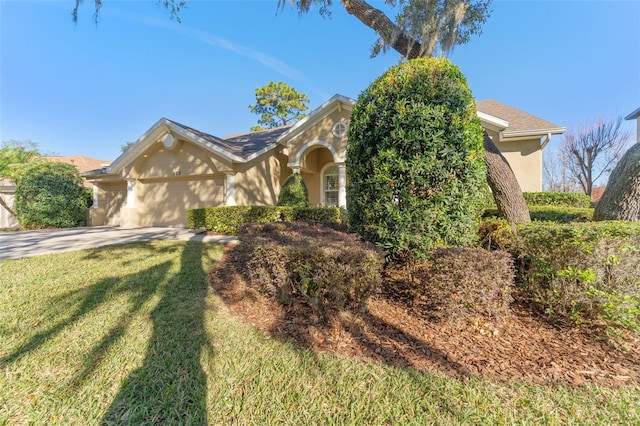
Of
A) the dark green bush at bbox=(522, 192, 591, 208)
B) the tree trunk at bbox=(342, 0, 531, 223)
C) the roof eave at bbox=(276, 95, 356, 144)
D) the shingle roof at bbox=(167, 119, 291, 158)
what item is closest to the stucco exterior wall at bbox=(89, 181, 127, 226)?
the shingle roof at bbox=(167, 119, 291, 158)

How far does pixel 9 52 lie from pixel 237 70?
8.82 metres

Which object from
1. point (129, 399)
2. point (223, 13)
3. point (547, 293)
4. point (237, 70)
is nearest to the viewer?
point (129, 399)

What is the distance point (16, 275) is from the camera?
14.8 feet

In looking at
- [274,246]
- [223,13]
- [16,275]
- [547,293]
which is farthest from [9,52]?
[547,293]

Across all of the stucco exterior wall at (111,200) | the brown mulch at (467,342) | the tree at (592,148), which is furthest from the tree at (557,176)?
the stucco exterior wall at (111,200)

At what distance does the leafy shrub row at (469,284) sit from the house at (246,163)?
7944 millimetres

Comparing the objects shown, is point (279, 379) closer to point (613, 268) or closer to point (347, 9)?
point (613, 268)

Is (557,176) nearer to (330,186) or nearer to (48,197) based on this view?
(330,186)

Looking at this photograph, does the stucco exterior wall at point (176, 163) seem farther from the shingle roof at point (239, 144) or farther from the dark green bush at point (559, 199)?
the dark green bush at point (559, 199)

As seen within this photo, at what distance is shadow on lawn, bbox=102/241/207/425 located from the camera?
6.27ft

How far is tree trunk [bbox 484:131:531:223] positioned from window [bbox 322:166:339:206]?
8475mm

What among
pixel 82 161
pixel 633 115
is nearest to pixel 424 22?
pixel 633 115

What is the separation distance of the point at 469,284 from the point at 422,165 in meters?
1.68

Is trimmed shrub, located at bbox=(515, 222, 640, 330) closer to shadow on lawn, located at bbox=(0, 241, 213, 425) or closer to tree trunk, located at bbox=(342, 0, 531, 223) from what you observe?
tree trunk, located at bbox=(342, 0, 531, 223)
